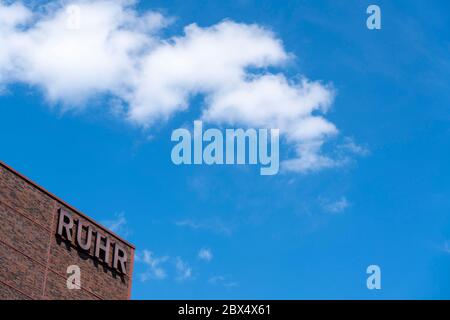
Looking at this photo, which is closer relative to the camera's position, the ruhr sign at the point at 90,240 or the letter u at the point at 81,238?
the ruhr sign at the point at 90,240

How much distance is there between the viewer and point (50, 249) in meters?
38.4

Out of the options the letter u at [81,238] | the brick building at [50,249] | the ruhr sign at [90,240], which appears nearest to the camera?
the brick building at [50,249]

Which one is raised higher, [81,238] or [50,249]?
[81,238]

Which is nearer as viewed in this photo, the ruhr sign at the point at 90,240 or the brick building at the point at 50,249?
the brick building at the point at 50,249

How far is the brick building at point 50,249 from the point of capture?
3588 cm

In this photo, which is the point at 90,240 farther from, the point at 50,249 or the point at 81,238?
the point at 50,249

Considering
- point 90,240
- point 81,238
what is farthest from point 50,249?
point 90,240

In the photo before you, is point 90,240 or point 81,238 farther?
point 90,240

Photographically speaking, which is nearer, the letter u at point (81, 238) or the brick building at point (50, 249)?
the brick building at point (50, 249)

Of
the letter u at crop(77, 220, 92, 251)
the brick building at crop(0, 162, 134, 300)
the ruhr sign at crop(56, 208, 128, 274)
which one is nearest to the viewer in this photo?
the brick building at crop(0, 162, 134, 300)

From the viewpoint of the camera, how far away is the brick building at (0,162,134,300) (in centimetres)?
3588

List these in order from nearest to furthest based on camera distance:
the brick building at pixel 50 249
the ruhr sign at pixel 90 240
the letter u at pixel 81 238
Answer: the brick building at pixel 50 249
the ruhr sign at pixel 90 240
the letter u at pixel 81 238
